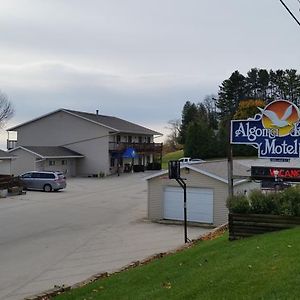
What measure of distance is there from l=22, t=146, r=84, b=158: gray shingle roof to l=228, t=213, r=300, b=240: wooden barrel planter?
45.2 metres

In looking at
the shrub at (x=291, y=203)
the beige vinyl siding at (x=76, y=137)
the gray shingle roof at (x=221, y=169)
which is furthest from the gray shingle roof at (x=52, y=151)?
the shrub at (x=291, y=203)

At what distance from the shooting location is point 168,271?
9922 mm

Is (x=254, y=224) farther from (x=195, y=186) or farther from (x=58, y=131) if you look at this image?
(x=58, y=131)

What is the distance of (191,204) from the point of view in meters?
27.6

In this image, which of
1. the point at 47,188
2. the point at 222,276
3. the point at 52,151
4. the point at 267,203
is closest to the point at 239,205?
the point at 267,203

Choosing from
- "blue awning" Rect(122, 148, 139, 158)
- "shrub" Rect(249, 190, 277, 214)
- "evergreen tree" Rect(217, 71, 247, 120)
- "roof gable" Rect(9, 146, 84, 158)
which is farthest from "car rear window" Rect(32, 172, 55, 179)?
"evergreen tree" Rect(217, 71, 247, 120)

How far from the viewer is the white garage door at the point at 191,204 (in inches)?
1070

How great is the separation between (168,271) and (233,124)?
5963 mm

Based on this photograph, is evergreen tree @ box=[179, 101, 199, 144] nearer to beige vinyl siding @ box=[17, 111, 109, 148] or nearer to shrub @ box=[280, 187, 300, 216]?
beige vinyl siding @ box=[17, 111, 109, 148]

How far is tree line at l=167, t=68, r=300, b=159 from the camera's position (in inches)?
3204

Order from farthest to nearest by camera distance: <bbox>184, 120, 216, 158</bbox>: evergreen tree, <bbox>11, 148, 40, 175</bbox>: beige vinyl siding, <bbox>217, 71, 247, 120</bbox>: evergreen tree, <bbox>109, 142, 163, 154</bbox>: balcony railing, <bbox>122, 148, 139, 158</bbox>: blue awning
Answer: <bbox>217, 71, 247, 120</bbox>: evergreen tree → <bbox>184, 120, 216, 158</bbox>: evergreen tree → <bbox>122, 148, 139, 158</bbox>: blue awning → <bbox>109, 142, 163, 154</bbox>: balcony railing → <bbox>11, 148, 40, 175</bbox>: beige vinyl siding

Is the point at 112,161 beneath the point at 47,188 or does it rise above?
above

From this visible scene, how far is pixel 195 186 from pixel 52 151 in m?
34.6

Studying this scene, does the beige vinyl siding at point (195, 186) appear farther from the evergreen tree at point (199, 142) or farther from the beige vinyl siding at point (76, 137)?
the evergreen tree at point (199, 142)
